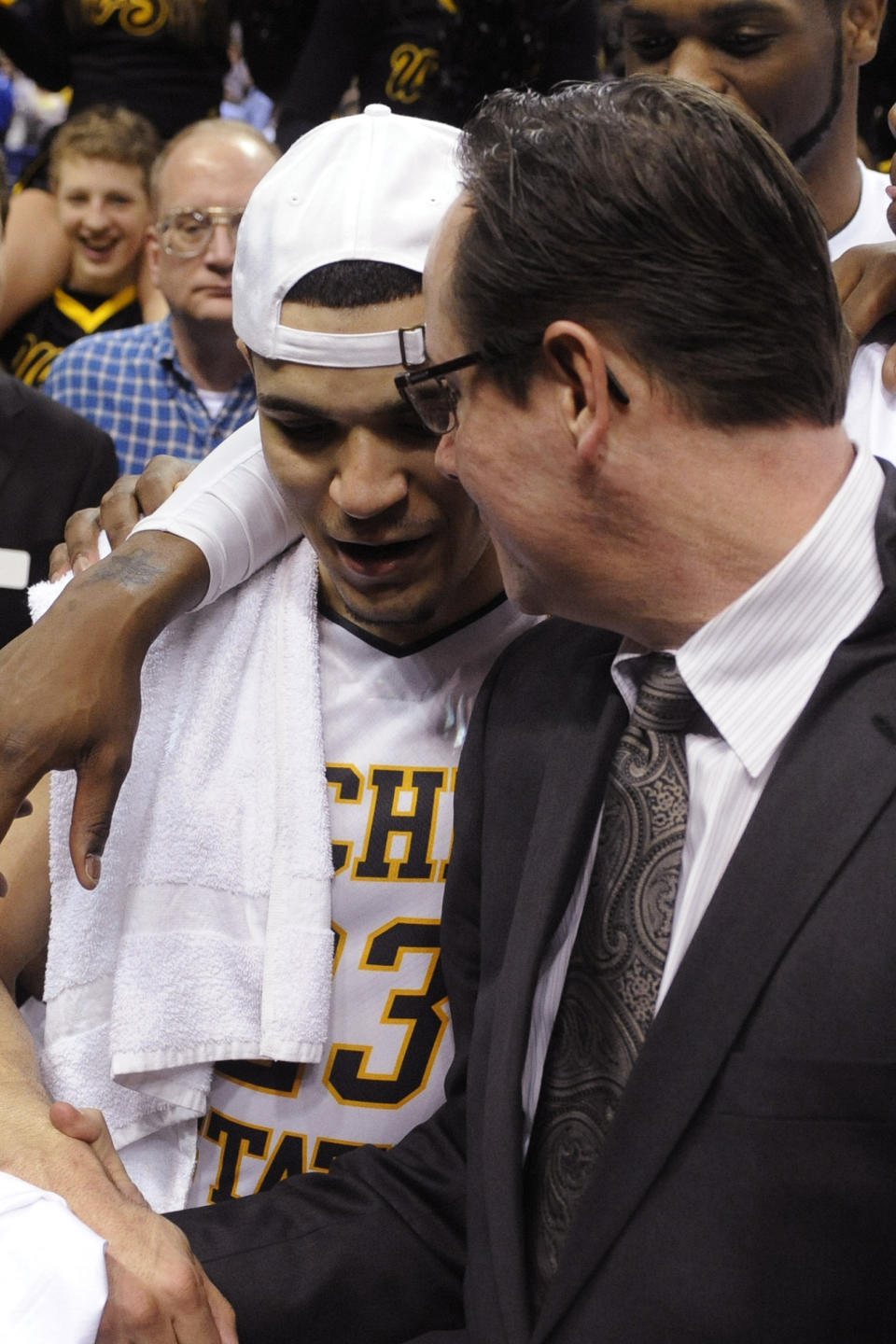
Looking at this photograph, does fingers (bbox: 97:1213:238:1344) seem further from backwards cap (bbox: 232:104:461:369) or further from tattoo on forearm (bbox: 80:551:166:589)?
backwards cap (bbox: 232:104:461:369)

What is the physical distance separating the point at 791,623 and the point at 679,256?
0.89 feet

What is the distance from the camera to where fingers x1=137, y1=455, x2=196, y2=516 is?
68.6 inches

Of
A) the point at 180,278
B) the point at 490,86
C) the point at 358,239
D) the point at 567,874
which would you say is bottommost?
the point at 180,278

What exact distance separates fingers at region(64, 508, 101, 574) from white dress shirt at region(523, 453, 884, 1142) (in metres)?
0.84

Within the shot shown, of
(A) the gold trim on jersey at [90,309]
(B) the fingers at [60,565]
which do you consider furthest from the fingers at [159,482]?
(A) the gold trim on jersey at [90,309]

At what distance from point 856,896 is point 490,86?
281 cm

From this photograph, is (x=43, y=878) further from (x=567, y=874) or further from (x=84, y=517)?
(x=567, y=874)

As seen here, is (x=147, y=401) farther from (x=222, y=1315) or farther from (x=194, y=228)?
(x=222, y=1315)

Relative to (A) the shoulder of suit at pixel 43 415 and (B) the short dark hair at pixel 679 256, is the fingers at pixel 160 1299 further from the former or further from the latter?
(A) the shoulder of suit at pixel 43 415

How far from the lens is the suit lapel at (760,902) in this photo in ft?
3.37

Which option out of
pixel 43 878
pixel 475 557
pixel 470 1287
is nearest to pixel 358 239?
pixel 475 557

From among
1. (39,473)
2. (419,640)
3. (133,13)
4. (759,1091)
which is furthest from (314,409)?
(133,13)

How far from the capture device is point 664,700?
120 cm

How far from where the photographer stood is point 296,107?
3676mm
